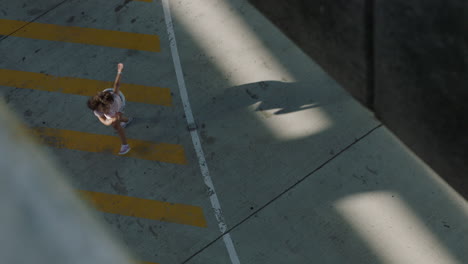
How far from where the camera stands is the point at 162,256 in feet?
28.9

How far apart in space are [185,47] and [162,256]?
388cm

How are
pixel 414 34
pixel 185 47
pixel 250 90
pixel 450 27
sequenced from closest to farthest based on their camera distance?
pixel 450 27, pixel 414 34, pixel 250 90, pixel 185 47

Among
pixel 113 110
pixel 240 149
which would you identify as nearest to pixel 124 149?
pixel 113 110

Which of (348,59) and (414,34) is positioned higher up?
(414,34)

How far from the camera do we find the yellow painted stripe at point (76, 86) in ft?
34.1

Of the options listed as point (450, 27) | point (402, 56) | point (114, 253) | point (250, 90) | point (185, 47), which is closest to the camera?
point (450, 27)

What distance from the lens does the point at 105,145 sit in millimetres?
10062

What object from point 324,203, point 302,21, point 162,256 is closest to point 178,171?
point 162,256

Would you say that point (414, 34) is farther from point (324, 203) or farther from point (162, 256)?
point (162, 256)

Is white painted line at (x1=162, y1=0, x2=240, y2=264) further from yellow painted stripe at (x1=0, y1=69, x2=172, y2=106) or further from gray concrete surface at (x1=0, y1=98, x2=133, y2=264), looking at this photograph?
gray concrete surface at (x1=0, y1=98, x2=133, y2=264)

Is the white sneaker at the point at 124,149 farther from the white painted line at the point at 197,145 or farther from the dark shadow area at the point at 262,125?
the dark shadow area at the point at 262,125

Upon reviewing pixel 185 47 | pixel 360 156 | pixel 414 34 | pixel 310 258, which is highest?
pixel 414 34

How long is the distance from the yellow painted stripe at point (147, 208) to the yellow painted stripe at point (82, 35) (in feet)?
9.57

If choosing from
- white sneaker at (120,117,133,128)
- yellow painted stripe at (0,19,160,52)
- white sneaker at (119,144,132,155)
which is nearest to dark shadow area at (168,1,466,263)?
yellow painted stripe at (0,19,160,52)
